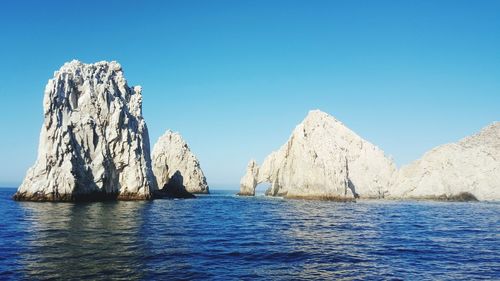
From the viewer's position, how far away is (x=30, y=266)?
21.7m

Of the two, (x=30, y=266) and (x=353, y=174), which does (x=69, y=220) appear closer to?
(x=30, y=266)

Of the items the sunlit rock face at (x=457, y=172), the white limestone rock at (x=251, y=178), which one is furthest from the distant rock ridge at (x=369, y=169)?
the white limestone rock at (x=251, y=178)

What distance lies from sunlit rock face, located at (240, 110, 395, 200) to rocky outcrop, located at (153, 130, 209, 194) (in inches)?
914

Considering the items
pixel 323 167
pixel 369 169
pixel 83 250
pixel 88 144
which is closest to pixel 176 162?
pixel 369 169

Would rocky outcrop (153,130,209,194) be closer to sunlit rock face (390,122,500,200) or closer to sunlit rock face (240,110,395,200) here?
sunlit rock face (240,110,395,200)

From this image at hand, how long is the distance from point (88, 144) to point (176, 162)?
77.9m

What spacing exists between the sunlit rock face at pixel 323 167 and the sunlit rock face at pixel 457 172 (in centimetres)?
769

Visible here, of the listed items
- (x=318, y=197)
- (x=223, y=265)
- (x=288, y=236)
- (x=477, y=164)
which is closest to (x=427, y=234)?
(x=288, y=236)

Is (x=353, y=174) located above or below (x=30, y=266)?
above

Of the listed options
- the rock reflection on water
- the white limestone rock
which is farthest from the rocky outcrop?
the rock reflection on water

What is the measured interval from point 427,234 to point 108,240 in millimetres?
26440

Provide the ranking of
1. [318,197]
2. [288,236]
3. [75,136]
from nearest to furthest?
[288,236] < [75,136] < [318,197]

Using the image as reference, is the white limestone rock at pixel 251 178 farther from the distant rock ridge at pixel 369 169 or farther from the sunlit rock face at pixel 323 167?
the distant rock ridge at pixel 369 169

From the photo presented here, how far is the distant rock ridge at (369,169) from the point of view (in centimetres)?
10088
